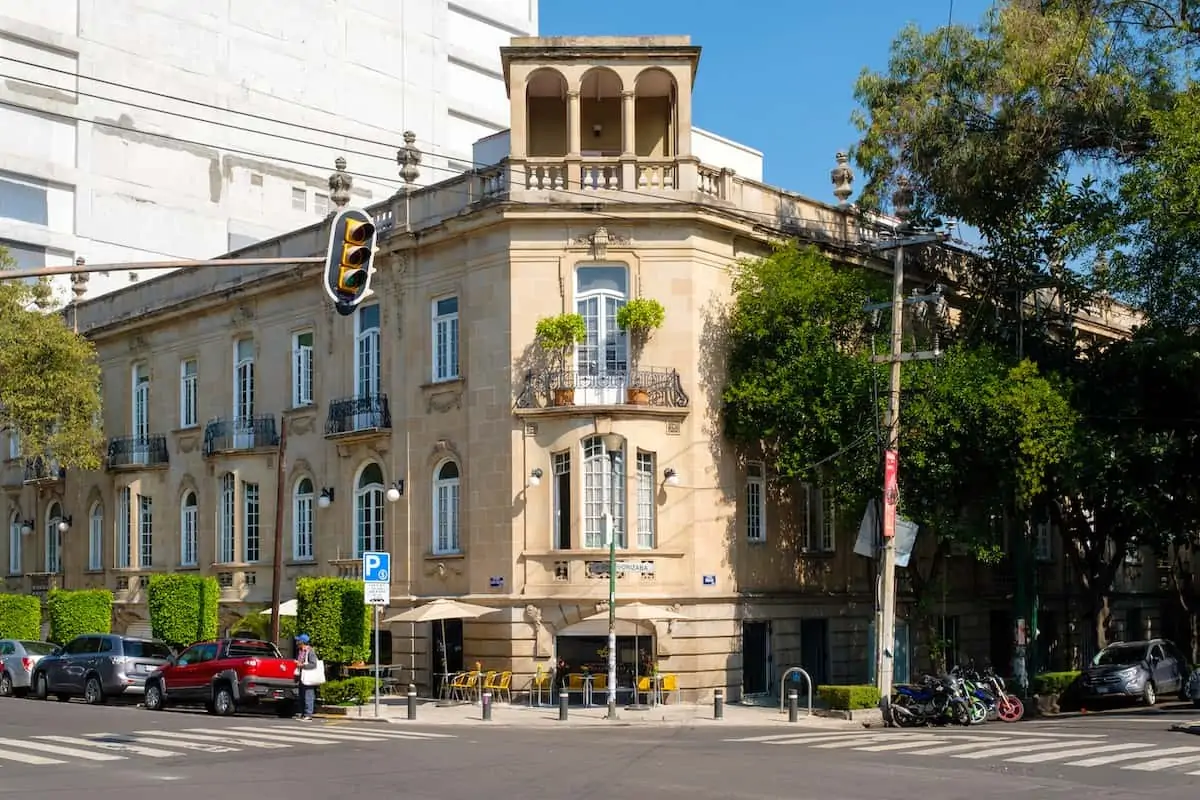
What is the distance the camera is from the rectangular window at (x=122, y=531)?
47.0m

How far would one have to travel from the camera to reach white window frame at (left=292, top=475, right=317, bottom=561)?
40531 mm

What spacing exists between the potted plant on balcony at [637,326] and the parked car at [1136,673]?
12541mm

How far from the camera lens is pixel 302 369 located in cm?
4106

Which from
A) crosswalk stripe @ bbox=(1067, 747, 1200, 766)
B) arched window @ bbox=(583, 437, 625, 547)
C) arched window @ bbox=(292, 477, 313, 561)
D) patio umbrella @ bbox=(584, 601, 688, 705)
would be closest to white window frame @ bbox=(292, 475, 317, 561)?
arched window @ bbox=(292, 477, 313, 561)

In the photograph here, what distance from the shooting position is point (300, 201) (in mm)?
63812

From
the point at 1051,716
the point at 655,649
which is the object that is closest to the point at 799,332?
the point at 655,649

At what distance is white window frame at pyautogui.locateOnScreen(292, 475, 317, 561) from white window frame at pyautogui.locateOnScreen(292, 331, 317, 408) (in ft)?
7.15

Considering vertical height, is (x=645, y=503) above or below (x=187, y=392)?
below

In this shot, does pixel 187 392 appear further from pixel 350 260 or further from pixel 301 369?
pixel 350 260

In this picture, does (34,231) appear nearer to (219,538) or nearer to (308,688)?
(219,538)

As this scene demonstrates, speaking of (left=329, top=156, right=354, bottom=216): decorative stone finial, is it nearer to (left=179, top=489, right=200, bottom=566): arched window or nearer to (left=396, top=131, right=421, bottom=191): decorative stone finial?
(left=396, top=131, right=421, bottom=191): decorative stone finial

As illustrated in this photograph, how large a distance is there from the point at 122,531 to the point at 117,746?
2494 cm

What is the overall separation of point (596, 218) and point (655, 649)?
379 inches

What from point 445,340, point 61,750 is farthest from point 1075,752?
point 445,340
